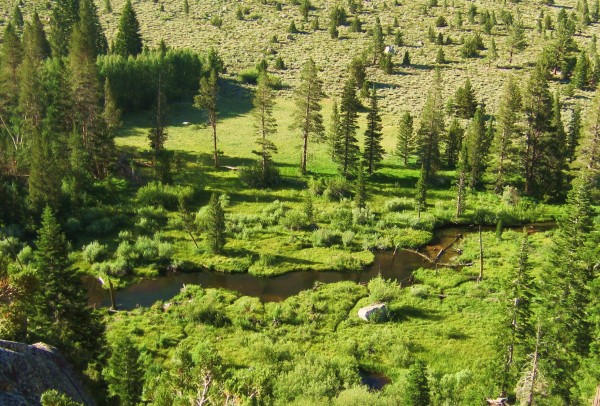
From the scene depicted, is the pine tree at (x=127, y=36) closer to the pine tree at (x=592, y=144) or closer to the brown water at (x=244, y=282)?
the brown water at (x=244, y=282)

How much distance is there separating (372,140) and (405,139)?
5.91 metres

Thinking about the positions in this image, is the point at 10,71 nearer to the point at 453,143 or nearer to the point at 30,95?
the point at 30,95

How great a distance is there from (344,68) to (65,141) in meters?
65.5

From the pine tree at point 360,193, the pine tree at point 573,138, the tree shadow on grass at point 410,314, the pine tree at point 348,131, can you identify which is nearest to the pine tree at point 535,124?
the pine tree at point 573,138

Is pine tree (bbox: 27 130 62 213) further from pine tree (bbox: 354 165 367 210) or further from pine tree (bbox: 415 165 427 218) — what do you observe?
pine tree (bbox: 415 165 427 218)

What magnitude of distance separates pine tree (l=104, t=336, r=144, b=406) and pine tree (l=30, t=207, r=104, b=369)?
3706 millimetres

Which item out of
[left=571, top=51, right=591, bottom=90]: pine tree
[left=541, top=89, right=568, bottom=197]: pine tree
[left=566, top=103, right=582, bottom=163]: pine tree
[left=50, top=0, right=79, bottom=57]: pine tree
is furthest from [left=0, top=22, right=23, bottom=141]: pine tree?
[left=571, top=51, right=591, bottom=90]: pine tree

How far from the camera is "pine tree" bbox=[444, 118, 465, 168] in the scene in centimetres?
7269

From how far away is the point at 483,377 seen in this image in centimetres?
3200

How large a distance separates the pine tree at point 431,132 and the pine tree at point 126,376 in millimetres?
48425

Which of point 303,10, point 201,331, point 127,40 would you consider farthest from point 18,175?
point 303,10

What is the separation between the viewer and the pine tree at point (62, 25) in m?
98.0

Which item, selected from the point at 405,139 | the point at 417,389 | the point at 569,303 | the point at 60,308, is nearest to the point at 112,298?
the point at 60,308

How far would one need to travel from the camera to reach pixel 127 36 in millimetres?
105812
